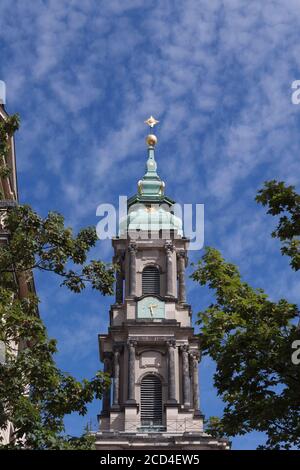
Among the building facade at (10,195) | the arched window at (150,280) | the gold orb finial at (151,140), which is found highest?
the gold orb finial at (151,140)

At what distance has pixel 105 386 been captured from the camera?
1764 centimetres

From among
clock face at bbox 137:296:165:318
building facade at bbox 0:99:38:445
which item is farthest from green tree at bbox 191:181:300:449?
clock face at bbox 137:296:165:318

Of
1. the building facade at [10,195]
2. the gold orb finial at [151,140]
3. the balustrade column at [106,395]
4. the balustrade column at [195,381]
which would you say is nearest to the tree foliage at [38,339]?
the building facade at [10,195]

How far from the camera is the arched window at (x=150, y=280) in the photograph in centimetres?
5419

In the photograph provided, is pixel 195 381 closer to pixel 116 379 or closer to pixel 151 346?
pixel 151 346

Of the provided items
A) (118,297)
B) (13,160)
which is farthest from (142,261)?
(13,160)

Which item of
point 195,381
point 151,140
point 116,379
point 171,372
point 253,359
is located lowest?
point 253,359

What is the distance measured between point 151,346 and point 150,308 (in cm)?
271

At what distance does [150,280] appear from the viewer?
54.7 meters

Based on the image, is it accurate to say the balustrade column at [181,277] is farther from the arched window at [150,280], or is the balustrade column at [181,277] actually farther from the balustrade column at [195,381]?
the balustrade column at [195,381]

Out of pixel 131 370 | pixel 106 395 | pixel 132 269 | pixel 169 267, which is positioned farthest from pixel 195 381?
pixel 132 269

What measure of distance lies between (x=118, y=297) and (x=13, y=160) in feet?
94.1

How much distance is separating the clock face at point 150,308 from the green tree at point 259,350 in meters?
32.6

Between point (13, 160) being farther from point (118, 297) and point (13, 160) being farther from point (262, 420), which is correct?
point (118, 297)
